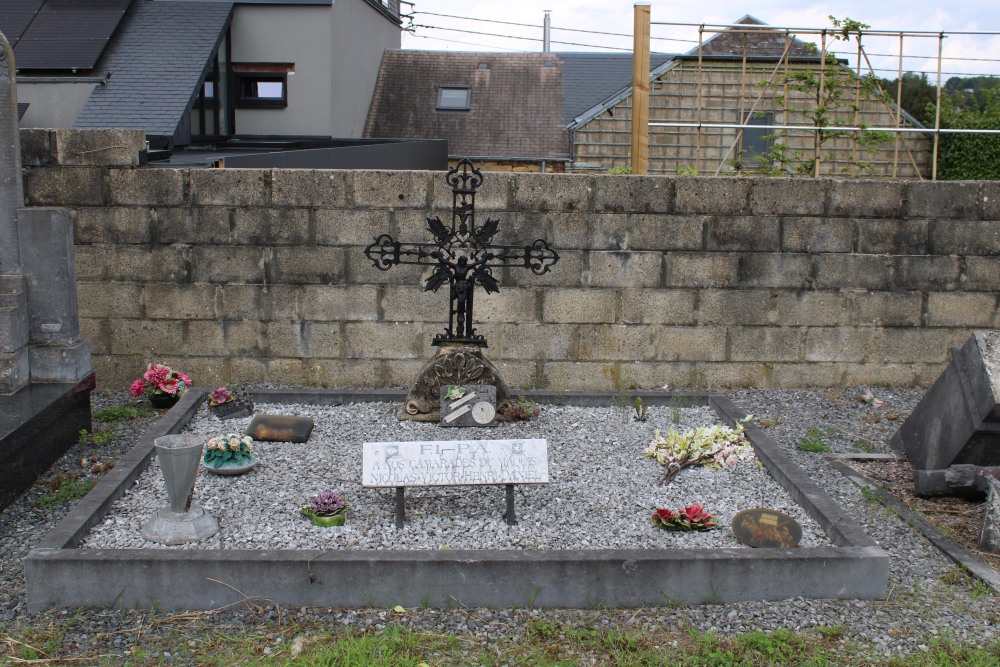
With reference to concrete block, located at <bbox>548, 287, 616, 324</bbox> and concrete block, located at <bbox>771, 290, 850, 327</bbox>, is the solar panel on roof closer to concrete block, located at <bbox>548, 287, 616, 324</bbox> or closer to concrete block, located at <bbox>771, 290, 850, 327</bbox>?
concrete block, located at <bbox>548, 287, 616, 324</bbox>

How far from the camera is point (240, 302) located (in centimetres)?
730

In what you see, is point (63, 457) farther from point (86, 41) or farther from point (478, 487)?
→ point (86, 41)

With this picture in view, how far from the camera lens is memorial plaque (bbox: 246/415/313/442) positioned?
19.4 ft

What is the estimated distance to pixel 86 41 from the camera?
15.8 m

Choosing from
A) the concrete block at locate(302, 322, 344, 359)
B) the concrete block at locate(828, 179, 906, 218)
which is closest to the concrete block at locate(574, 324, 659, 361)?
the concrete block at locate(828, 179, 906, 218)

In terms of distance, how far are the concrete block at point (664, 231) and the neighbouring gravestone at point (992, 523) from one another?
10.1 ft

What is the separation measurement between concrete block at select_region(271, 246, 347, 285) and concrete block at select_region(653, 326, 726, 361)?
2.63 meters

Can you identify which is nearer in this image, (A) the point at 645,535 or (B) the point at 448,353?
(A) the point at 645,535

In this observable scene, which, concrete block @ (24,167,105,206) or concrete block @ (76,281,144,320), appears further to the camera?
concrete block @ (76,281,144,320)

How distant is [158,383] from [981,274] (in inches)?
261

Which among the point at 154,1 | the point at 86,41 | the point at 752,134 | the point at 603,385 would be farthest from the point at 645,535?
the point at 752,134

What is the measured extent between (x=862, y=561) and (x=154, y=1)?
17.0 m

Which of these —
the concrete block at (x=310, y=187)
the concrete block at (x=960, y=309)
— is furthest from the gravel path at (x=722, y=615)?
the concrete block at (x=960, y=309)

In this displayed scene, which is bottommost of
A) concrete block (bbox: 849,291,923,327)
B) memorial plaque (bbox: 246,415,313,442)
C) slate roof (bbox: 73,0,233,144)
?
memorial plaque (bbox: 246,415,313,442)
